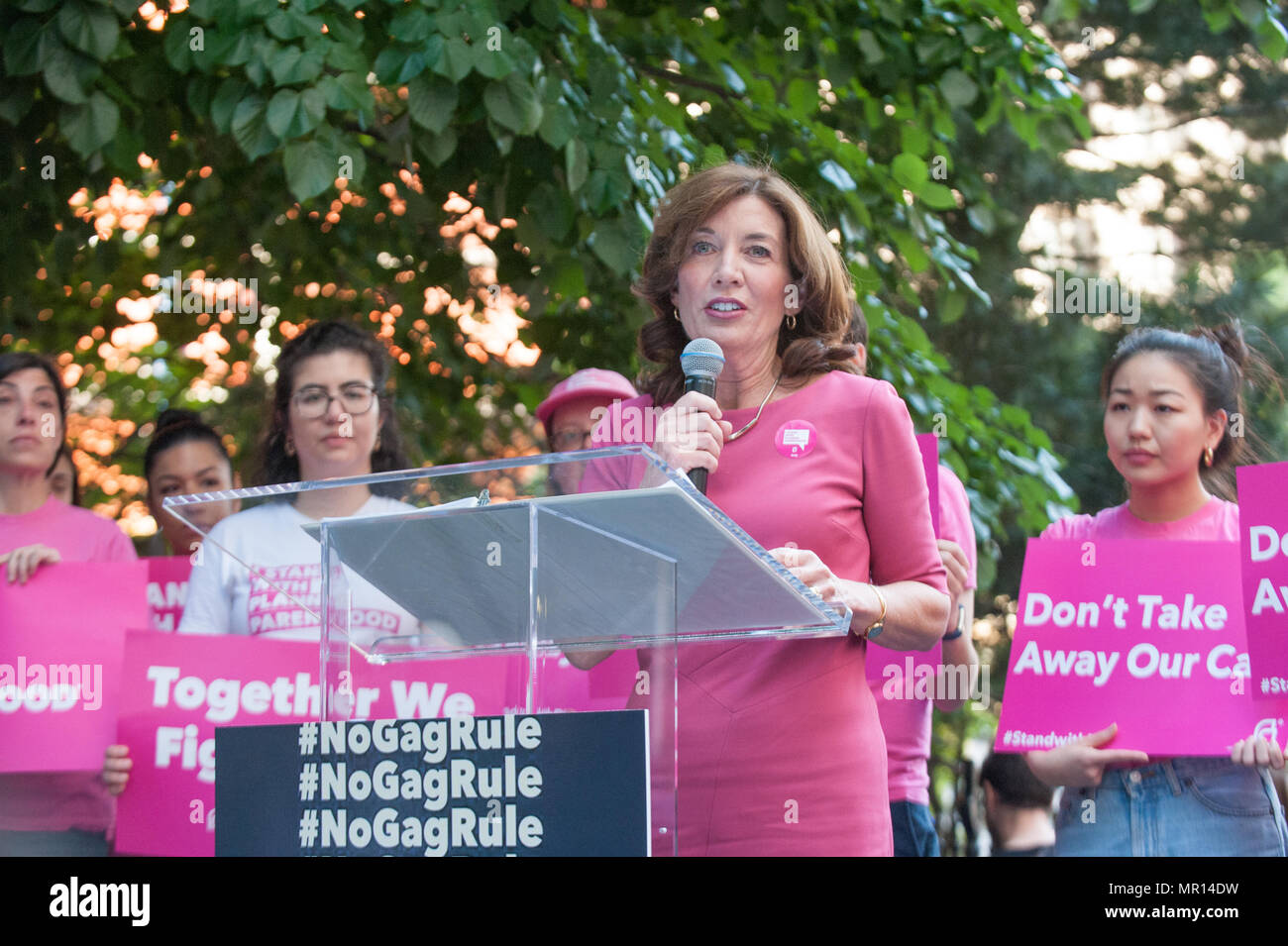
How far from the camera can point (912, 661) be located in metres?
4.12

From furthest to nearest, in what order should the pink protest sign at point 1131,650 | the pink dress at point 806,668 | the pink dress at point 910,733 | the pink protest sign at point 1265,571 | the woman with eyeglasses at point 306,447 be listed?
the pink dress at point 910,733, the woman with eyeglasses at point 306,447, the pink protest sign at point 1131,650, the pink protest sign at point 1265,571, the pink dress at point 806,668

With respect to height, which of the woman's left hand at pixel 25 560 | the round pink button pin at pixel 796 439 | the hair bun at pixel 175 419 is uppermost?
the hair bun at pixel 175 419

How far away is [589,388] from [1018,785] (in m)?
4.04

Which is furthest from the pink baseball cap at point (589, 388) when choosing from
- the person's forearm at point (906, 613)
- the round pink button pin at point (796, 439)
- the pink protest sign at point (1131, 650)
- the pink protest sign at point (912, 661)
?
the person's forearm at point (906, 613)

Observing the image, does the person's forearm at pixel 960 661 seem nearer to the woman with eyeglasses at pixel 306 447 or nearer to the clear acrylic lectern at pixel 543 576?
the woman with eyeglasses at pixel 306 447

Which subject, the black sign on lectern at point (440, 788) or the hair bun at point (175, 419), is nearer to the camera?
the black sign on lectern at point (440, 788)

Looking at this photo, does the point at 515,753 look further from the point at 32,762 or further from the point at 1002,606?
the point at 1002,606

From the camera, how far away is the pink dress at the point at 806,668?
252 centimetres

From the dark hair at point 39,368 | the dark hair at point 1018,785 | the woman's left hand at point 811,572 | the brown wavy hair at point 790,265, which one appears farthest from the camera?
the dark hair at point 1018,785

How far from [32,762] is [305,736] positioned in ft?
6.98

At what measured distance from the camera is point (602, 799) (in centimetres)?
205

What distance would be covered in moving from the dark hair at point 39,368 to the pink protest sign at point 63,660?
59 cm
